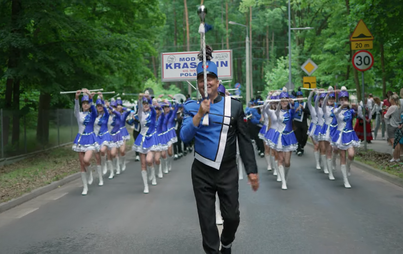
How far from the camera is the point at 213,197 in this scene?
532 cm

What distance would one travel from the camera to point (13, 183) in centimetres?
1299

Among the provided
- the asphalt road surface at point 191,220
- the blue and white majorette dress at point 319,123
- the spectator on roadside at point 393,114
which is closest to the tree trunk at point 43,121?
the asphalt road surface at point 191,220

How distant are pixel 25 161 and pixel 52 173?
3843 millimetres

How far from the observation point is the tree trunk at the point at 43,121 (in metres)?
22.5

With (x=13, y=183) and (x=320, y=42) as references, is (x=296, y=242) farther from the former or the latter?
(x=320, y=42)

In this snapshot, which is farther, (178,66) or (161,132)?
(178,66)

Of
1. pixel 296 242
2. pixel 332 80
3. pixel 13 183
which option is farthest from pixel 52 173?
pixel 332 80

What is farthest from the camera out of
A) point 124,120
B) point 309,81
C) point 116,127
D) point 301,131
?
point 309,81

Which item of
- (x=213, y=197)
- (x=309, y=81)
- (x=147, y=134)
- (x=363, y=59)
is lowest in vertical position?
(x=213, y=197)

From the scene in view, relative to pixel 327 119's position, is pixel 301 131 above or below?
below

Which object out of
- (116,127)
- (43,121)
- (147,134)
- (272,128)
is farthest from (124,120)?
(43,121)

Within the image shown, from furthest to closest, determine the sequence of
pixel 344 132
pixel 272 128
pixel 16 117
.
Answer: pixel 16 117, pixel 272 128, pixel 344 132

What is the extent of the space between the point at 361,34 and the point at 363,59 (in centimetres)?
82

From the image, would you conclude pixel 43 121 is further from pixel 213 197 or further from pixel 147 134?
pixel 213 197
